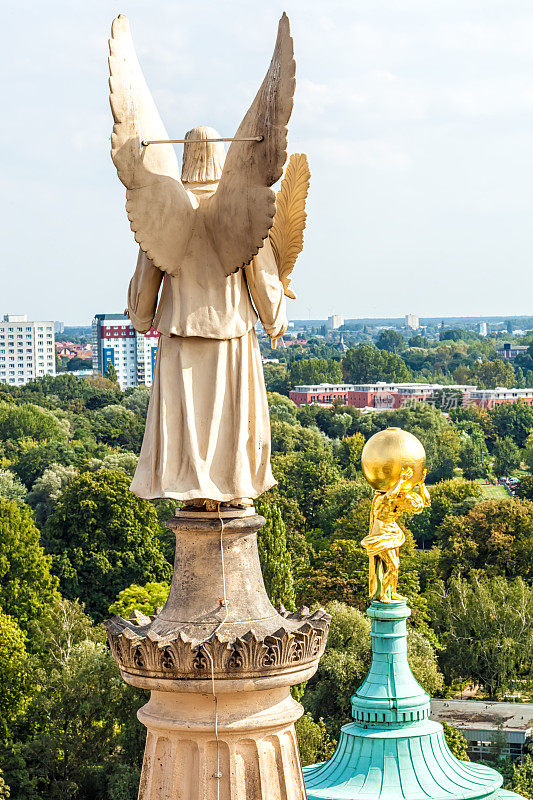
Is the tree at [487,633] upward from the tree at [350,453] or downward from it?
upward

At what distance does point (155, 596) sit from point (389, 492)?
47.6 m

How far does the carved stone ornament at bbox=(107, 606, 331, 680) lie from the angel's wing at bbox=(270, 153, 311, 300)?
9.10ft

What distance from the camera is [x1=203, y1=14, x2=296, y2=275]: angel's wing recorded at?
1258 cm

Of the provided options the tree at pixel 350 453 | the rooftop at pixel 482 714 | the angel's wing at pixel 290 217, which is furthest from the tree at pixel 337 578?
the tree at pixel 350 453

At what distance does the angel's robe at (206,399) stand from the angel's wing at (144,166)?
330mm

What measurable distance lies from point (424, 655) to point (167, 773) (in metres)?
54.4

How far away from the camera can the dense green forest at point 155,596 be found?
57281 mm

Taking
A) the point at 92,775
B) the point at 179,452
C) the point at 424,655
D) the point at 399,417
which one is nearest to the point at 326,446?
the point at 399,417

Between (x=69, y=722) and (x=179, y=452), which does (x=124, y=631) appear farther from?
(x=69, y=722)

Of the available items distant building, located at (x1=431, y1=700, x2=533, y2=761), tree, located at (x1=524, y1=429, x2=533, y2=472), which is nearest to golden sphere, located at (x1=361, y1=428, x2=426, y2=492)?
distant building, located at (x1=431, y1=700, x2=533, y2=761)

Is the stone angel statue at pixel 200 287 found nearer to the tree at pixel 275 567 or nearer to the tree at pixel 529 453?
the tree at pixel 275 567

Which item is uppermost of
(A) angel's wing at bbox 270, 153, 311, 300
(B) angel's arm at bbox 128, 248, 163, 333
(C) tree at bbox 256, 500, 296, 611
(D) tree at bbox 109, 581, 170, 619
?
(A) angel's wing at bbox 270, 153, 311, 300

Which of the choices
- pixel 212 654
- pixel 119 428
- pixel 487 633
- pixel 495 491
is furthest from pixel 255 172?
pixel 495 491

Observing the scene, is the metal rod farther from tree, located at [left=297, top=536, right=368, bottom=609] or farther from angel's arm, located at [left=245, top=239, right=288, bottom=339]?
tree, located at [left=297, top=536, right=368, bottom=609]
